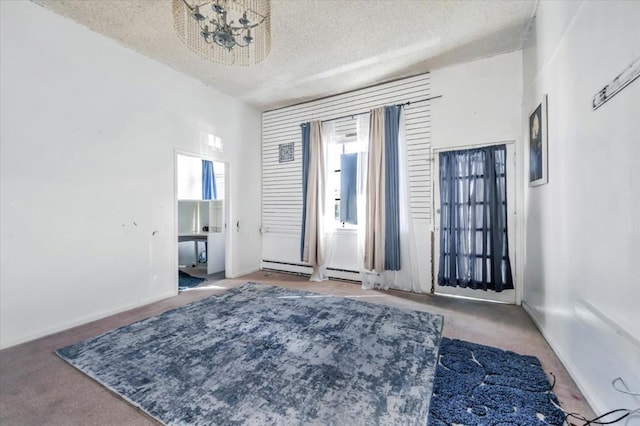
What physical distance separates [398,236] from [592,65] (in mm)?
2624

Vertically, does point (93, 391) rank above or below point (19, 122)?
below

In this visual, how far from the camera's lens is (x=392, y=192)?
3.92m

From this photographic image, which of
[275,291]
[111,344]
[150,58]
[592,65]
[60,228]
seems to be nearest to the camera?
[592,65]

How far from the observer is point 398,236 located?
3869 millimetres

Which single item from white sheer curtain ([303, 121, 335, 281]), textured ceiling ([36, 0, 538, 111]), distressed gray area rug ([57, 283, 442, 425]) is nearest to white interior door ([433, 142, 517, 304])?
distressed gray area rug ([57, 283, 442, 425])

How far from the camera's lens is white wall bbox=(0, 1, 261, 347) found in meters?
2.39

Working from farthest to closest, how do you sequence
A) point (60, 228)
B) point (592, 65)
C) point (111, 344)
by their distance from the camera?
1. point (60, 228)
2. point (111, 344)
3. point (592, 65)

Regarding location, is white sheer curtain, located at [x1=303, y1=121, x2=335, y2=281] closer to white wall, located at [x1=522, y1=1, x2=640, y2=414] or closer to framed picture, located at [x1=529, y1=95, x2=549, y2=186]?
framed picture, located at [x1=529, y1=95, x2=549, y2=186]

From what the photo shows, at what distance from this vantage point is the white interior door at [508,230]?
3.33 metres

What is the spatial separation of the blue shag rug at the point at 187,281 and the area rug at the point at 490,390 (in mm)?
3671

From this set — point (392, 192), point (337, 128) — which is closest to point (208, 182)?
point (337, 128)

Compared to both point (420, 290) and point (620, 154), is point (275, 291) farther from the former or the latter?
point (620, 154)

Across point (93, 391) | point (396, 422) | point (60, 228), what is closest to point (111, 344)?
point (93, 391)

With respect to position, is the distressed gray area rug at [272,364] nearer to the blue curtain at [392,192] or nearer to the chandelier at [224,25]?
the blue curtain at [392,192]
